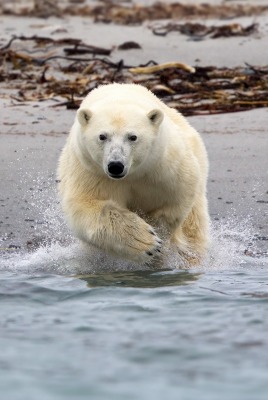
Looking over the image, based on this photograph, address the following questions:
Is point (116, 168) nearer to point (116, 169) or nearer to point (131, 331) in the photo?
point (116, 169)

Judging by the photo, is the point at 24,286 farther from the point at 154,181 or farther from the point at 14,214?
the point at 14,214

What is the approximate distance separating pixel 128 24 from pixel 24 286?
29.9 feet

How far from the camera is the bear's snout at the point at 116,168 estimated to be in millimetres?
5754

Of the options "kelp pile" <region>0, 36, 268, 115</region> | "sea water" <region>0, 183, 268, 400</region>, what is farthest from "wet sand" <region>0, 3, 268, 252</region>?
"sea water" <region>0, 183, 268, 400</region>

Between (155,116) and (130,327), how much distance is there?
1348 millimetres

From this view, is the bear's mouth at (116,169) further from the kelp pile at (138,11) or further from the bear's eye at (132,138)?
the kelp pile at (138,11)

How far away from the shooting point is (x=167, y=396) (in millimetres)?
4164

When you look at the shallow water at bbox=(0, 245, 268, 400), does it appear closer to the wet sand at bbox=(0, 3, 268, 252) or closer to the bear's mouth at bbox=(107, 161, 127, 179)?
the bear's mouth at bbox=(107, 161, 127, 179)

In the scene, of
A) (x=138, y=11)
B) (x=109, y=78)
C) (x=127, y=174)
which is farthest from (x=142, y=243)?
(x=138, y=11)

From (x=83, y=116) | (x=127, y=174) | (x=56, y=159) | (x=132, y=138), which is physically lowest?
(x=56, y=159)

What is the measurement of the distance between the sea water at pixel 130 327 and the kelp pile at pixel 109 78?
10.4ft

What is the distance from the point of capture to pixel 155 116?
6074 mm

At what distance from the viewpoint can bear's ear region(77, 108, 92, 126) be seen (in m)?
6.04

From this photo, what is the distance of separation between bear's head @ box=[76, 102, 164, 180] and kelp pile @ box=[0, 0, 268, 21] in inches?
354
